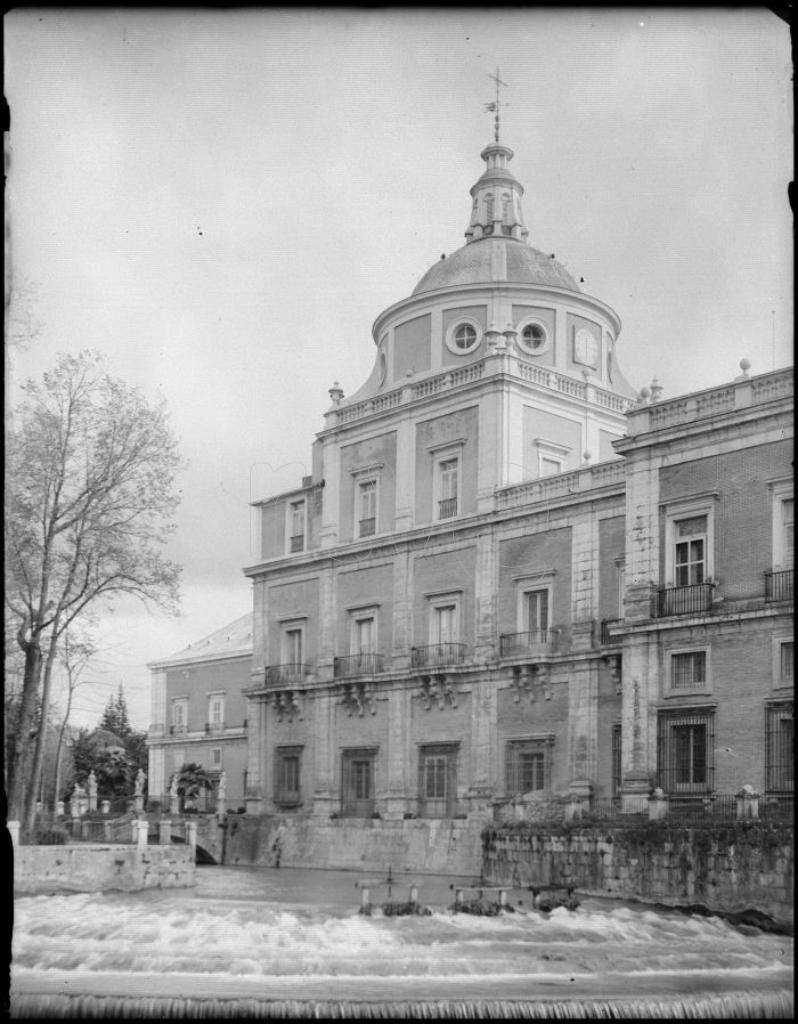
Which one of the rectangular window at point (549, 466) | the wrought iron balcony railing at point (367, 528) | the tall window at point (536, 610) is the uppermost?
the rectangular window at point (549, 466)

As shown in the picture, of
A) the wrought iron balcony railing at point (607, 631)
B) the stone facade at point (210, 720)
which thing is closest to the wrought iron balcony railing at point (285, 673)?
the stone facade at point (210, 720)

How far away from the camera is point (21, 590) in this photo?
1672 cm

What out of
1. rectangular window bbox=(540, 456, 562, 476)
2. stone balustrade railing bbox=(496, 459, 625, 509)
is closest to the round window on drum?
rectangular window bbox=(540, 456, 562, 476)

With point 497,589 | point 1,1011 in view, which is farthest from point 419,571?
point 1,1011

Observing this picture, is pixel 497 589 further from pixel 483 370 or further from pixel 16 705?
pixel 16 705

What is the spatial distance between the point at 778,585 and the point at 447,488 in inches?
241

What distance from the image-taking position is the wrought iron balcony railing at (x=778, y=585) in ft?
53.1

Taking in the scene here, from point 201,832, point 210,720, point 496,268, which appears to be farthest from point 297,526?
point 496,268

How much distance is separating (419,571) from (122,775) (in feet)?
21.2

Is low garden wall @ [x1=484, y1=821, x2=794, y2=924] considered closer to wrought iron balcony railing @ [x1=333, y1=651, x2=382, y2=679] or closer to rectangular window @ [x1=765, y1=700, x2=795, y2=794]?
rectangular window @ [x1=765, y1=700, x2=795, y2=794]

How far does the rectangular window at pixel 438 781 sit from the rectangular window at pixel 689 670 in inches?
165

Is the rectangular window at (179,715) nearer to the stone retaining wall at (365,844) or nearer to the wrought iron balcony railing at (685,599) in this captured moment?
the stone retaining wall at (365,844)

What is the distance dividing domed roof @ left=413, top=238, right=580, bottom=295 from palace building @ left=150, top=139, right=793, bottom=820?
2.2 inches

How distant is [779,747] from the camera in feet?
51.9
